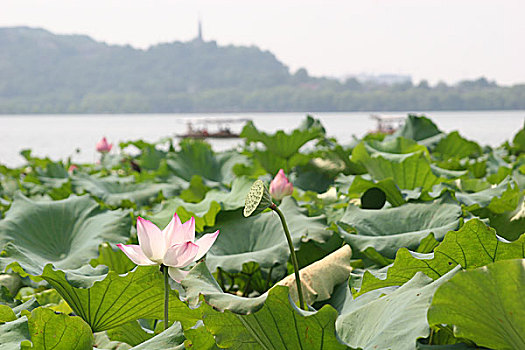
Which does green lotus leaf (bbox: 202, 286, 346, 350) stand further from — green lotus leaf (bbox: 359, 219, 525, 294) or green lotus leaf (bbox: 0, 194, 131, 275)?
green lotus leaf (bbox: 0, 194, 131, 275)

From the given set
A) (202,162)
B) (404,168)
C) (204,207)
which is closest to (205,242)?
(204,207)

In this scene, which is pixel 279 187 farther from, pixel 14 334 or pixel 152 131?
pixel 152 131

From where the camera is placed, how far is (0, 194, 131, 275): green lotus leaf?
1.42 metres

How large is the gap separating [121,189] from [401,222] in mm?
1415

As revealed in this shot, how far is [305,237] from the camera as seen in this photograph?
122cm

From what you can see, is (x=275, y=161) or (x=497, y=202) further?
(x=275, y=161)

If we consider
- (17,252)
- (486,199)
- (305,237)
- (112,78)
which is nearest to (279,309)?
(305,237)

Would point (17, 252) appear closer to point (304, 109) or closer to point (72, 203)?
point (72, 203)

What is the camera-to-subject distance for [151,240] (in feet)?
2.63

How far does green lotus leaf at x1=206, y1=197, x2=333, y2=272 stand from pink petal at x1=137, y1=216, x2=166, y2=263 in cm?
37

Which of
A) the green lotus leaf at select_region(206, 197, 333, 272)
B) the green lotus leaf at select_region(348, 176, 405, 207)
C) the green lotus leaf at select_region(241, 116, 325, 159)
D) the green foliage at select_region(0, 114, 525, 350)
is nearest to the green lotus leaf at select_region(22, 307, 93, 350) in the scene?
the green foliage at select_region(0, 114, 525, 350)

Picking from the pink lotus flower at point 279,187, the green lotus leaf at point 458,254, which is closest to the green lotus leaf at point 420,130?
the pink lotus flower at point 279,187

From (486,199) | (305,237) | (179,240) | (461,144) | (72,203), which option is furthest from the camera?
(461,144)

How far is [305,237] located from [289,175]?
1.17 m
